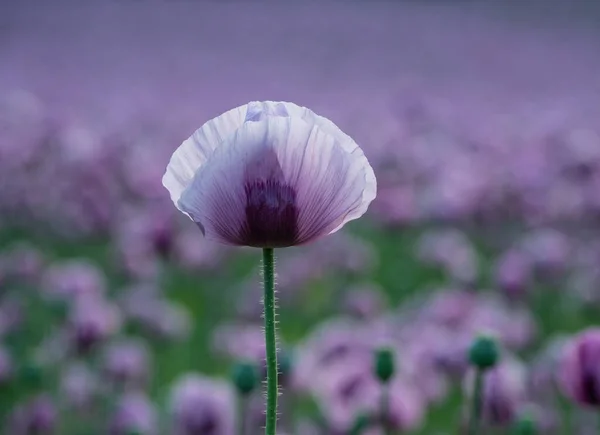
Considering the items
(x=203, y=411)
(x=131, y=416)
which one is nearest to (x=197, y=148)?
(x=203, y=411)

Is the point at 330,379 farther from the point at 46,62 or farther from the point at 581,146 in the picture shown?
the point at 46,62

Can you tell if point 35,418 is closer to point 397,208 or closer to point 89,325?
point 89,325

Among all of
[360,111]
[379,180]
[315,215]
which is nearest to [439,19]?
[360,111]

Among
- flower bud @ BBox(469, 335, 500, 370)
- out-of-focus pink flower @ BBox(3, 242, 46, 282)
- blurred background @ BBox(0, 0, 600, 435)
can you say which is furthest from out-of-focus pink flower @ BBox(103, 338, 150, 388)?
flower bud @ BBox(469, 335, 500, 370)

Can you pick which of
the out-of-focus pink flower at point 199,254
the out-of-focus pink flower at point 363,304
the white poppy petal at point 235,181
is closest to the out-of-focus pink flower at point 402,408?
the white poppy petal at point 235,181

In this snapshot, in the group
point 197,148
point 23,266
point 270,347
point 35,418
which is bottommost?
point 35,418

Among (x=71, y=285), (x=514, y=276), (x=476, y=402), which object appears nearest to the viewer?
(x=476, y=402)

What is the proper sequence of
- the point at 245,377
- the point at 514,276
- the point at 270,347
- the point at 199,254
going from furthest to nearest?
the point at 199,254
the point at 514,276
the point at 245,377
the point at 270,347
